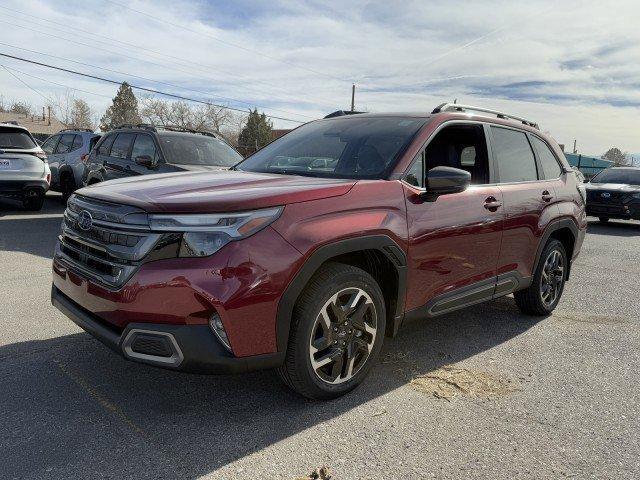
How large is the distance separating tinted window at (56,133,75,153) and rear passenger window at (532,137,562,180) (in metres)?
11.8

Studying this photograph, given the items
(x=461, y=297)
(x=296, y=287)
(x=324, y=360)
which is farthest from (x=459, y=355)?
(x=296, y=287)

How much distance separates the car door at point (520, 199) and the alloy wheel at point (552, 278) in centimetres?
37

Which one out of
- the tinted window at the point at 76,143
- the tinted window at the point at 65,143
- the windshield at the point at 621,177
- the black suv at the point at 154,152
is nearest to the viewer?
the black suv at the point at 154,152

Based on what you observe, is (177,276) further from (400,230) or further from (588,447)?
(588,447)

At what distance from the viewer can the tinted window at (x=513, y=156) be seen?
4.44m

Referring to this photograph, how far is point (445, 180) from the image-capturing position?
3.38 meters

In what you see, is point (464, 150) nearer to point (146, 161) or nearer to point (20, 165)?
point (146, 161)

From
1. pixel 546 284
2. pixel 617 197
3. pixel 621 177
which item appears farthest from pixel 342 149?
pixel 621 177

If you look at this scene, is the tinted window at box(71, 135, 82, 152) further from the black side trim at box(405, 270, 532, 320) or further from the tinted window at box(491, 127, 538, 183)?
the black side trim at box(405, 270, 532, 320)

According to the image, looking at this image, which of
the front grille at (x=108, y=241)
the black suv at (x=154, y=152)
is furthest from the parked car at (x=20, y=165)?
the front grille at (x=108, y=241)

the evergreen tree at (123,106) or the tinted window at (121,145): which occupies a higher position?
the evergreen tree at (123,106)

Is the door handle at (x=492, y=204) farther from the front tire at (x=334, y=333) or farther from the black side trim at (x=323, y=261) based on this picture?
the front tire at (x=334, y=333)

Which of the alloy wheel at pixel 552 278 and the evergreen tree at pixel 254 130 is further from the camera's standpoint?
the evergreen tree at pixel 254 130

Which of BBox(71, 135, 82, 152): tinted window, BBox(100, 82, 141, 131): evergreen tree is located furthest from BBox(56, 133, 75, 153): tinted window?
BBox(100, 82, 141, 131): evergreen tree
